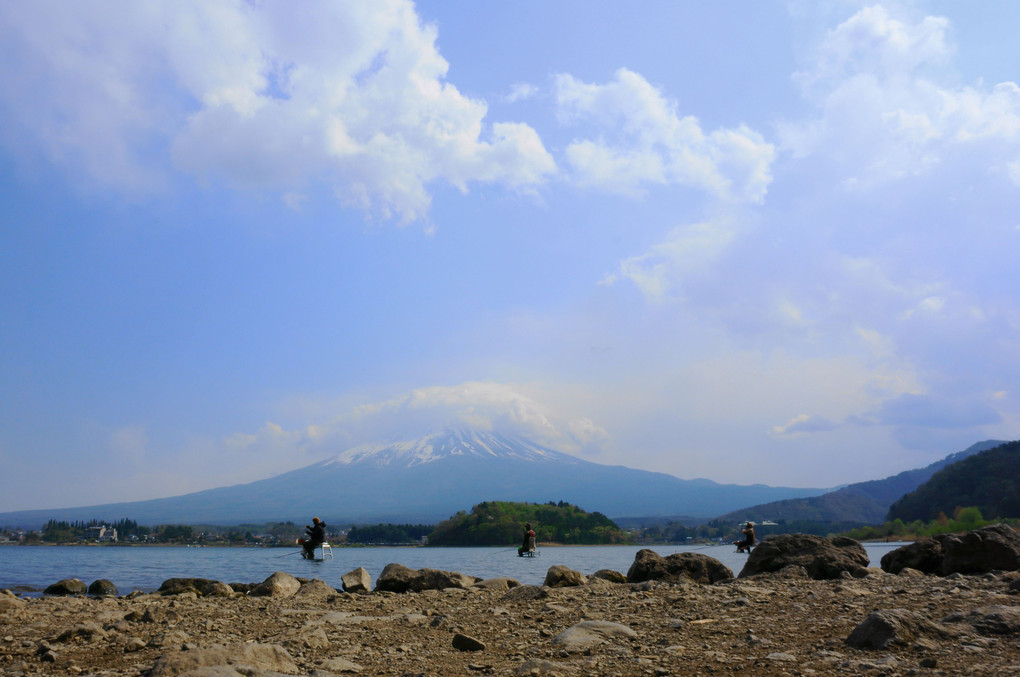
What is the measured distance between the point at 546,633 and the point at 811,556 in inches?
295

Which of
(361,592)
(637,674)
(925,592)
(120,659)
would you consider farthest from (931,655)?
(361,592)

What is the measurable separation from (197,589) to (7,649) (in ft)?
21.0

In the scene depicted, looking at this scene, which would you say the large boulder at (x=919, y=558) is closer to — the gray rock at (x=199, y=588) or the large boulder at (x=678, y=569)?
the large boulder at (x=678, y=569)

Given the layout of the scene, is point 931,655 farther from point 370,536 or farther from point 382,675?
point 370,536

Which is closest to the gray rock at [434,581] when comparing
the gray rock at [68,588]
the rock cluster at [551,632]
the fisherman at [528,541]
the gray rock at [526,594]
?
the rock cluster at [551,632]

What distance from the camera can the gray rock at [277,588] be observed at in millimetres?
11383

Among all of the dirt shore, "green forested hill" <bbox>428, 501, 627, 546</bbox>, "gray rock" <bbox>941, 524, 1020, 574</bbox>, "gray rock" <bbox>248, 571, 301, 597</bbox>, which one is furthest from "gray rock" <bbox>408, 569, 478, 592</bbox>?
"green forested hill" <bbox>428, 501, 627, 546</bbox>

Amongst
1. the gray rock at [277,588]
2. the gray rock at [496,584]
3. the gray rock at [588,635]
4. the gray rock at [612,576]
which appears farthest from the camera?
the gray rock at [612,576]

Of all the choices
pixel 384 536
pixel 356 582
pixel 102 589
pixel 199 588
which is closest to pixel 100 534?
pixel 384 536

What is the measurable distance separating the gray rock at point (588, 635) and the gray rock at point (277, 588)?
6.80 metres

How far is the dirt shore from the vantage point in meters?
5.14

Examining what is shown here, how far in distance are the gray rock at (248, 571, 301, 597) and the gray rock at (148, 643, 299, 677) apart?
19.9 feet

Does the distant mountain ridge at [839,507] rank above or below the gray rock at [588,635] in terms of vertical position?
below

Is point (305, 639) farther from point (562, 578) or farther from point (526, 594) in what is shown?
point (562, 578)
